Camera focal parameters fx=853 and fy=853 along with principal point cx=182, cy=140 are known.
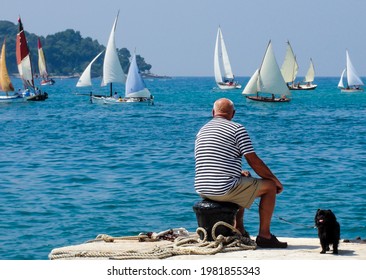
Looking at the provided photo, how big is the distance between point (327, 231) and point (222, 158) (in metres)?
1.15

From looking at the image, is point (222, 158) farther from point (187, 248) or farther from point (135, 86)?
point (135, 86)

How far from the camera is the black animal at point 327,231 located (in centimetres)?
739

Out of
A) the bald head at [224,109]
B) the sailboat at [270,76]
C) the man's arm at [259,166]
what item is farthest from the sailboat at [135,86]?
the man's arm at [259,166]

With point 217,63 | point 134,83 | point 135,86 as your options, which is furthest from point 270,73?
point 217,63

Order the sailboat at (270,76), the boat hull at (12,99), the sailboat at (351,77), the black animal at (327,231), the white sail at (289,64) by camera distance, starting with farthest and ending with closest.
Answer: the sailboat at (351,77) < the white sail at (289,64) < the boat hull at (12,99) < the sailboat at (270,76) < the black animal at (327,231)

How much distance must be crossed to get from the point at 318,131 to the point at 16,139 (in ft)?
43.6

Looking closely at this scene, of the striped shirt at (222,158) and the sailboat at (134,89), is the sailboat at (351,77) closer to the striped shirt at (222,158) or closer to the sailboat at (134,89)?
the sailboat at (134,89)

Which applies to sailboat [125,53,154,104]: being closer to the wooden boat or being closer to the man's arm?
the wooden boat

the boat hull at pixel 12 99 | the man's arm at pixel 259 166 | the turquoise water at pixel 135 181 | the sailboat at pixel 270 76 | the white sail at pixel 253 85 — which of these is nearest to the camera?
the man's arm at pixel 259 166

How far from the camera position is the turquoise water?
13523 millimetres

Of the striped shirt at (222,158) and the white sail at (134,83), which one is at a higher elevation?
the striped shirt at (222,158)

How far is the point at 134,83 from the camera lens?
202 feet


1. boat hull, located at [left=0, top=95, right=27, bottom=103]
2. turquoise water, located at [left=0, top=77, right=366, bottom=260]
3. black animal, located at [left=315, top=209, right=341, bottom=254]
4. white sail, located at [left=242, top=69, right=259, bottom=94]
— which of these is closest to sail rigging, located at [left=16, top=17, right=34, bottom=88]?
boat hull, located at [left=0, top=95, right=27, bottom=103]

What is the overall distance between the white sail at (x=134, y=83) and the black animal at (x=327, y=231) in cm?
5256
